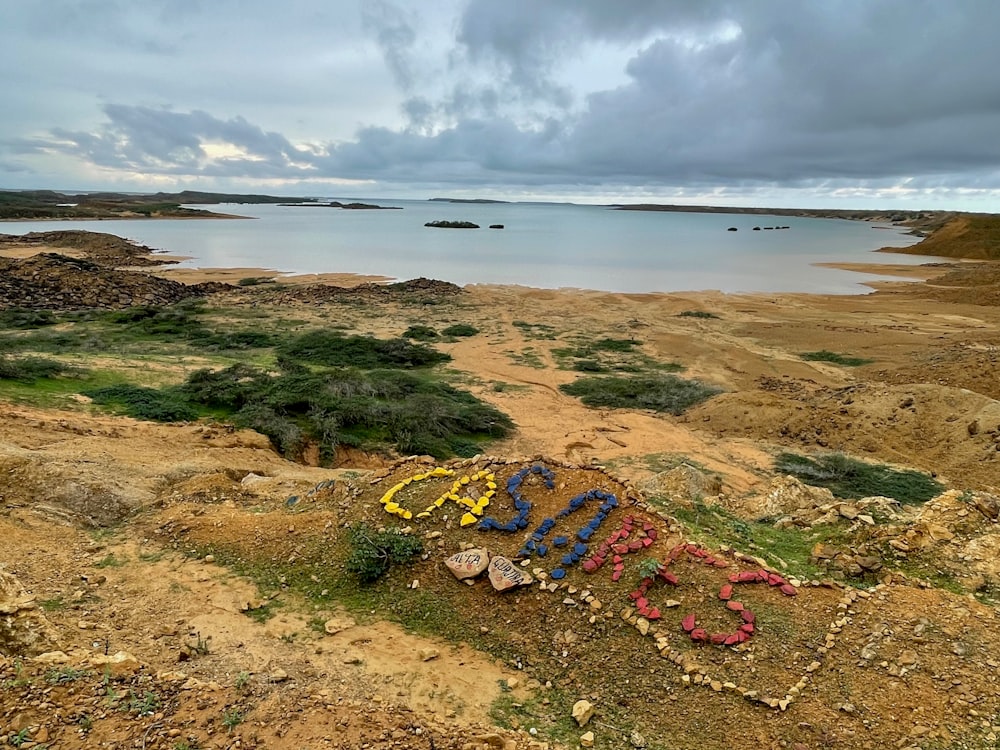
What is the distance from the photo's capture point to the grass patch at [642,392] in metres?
18.8

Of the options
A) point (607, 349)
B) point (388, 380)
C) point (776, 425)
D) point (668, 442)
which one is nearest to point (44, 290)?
point (388, 380)

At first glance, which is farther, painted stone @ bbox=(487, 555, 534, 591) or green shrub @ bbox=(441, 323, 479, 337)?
green shrub @ bbox=(441, 323, 479, 337)

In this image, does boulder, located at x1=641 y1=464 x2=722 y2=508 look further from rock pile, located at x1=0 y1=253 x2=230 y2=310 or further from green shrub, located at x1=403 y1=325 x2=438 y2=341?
rock pile, located at x1=0 y1=253 x2=230 y2=310

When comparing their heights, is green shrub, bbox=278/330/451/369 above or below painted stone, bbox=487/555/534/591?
below

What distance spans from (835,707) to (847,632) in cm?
100

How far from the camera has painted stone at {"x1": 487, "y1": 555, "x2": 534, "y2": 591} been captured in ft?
21.2

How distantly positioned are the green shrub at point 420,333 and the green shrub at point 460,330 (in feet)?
2.15

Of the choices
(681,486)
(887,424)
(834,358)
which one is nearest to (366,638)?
(681,486)

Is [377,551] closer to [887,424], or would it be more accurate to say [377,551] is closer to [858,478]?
[858,478]

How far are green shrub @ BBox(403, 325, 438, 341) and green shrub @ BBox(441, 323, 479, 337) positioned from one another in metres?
0.66

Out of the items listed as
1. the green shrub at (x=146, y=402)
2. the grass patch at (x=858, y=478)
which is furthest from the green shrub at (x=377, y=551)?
the grass patch at (x=858, y=478)

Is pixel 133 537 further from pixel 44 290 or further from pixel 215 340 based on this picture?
pixel 44 290

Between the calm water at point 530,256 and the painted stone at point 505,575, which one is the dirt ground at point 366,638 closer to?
the painted stone at point 505,575

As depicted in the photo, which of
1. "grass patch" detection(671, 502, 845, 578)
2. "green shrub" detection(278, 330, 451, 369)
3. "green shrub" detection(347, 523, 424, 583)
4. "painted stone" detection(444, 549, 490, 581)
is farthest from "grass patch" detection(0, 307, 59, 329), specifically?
"grass patch" detection(671, 502, 845, 578)
